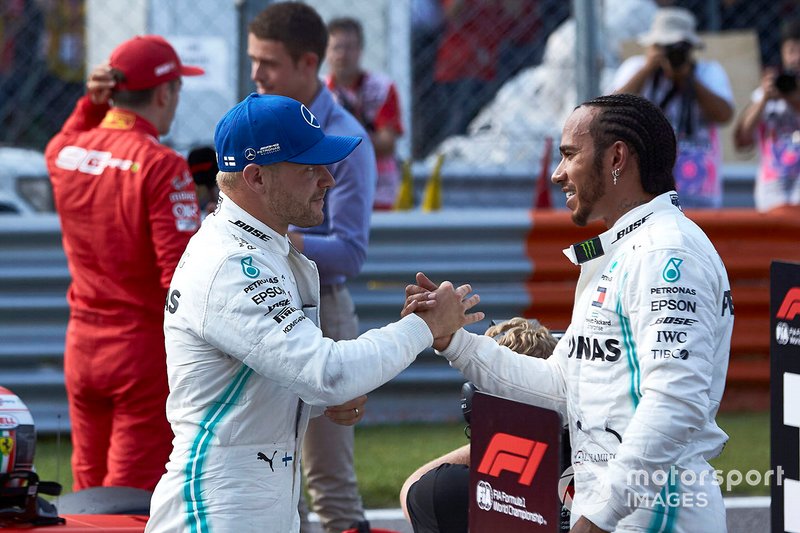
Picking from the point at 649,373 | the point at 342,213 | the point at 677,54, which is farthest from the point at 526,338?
the point at 677,54

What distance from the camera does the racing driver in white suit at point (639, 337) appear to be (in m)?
3.03

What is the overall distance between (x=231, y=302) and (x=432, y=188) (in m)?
5.42

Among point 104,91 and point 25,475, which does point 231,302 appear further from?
point 104,91

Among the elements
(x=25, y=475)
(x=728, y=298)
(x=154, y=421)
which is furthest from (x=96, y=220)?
(x=728, y=298)

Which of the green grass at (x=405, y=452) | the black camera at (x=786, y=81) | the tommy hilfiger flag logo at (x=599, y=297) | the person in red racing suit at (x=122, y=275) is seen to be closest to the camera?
the tommy hilfiger flag logo at (x=599, y=297)

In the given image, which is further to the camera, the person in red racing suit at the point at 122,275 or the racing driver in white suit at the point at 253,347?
the person in red racing suit at the point at 122,275

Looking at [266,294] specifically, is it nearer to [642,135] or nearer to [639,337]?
[639,337]

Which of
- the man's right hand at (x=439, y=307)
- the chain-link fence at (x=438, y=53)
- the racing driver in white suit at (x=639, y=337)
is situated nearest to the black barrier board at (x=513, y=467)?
the racing driver in white suit at (x=639, y=337)

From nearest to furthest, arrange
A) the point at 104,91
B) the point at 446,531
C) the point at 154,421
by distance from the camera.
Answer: the point at 446,531 < the point at 154,421 < the point at 104,91

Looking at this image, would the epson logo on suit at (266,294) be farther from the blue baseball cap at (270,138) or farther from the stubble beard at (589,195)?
the stubble beard at (589,195)

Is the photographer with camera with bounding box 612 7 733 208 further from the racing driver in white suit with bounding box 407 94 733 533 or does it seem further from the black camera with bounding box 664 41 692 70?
the racing driver in white suit with bounding box 407 94 733 533

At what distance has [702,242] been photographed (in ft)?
10.6

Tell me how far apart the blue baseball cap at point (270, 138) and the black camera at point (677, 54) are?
477 centimetres

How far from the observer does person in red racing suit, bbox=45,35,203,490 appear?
15.8 ft
